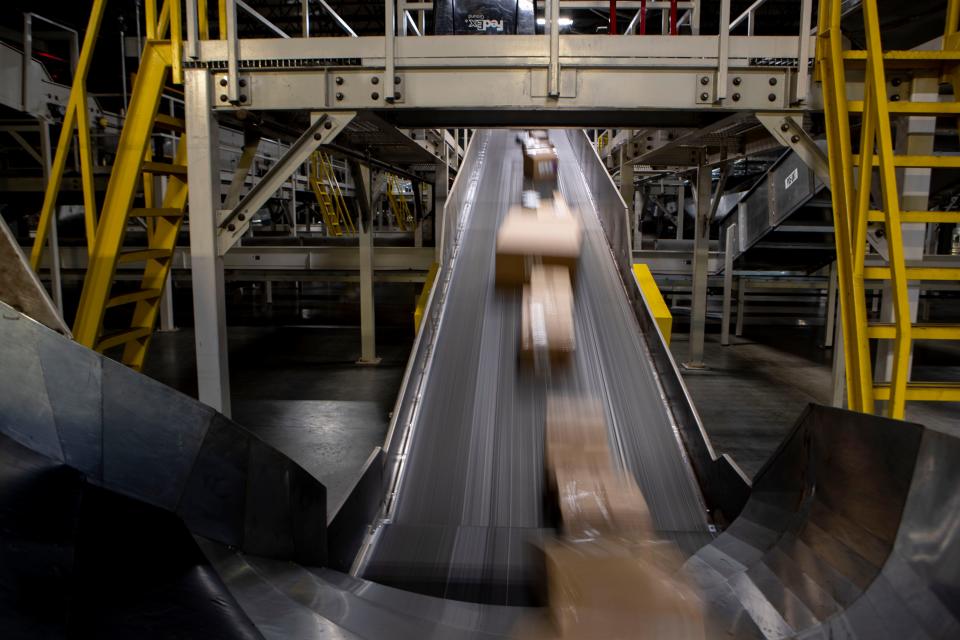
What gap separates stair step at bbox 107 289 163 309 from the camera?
140 inches

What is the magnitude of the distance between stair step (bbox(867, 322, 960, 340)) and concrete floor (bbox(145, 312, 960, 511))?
175 cm

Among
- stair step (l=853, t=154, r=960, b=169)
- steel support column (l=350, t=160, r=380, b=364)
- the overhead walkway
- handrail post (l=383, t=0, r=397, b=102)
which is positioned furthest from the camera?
steel support column (l=350, t=160, r=380, b=364)

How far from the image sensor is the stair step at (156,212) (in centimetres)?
356

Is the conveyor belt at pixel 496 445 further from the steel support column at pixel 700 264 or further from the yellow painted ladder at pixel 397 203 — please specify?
the yellow painted ladder at pixel 397 203

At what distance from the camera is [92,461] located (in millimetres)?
1141

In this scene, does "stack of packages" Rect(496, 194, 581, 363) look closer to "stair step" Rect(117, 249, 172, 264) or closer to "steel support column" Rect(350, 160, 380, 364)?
"stair step" Rect(117, 249, 172, 264)

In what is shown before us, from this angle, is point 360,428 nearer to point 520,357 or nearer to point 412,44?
point 520,357

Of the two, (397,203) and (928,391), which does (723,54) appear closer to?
(928,391)

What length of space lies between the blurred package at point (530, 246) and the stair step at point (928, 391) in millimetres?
1561

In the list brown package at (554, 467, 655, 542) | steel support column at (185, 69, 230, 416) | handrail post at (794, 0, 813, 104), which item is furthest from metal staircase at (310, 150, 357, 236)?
brown package at (554, 467, 655, 542)

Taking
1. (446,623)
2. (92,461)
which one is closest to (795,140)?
(446,623)

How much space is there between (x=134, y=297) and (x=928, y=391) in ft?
13.6

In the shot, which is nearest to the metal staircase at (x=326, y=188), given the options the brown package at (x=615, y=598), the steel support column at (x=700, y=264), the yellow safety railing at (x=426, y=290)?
the steel support column at (x=700, y=264)

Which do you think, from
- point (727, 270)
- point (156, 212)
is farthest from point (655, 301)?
point (727, 270)
